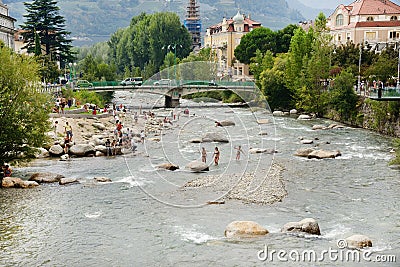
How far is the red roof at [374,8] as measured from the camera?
9400 centimetres

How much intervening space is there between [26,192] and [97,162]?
1002 cm

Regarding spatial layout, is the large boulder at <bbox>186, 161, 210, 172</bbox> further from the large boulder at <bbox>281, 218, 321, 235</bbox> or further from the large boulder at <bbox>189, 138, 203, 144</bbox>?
the large boulder at <bbox>281, 218, 321, 235</bbox>

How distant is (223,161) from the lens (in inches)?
1602

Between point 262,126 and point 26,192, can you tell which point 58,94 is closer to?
point 262,126

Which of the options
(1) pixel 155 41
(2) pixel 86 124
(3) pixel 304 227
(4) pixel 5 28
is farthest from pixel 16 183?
(1) pixel 155 41

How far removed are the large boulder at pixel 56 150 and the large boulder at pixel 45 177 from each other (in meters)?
8.07

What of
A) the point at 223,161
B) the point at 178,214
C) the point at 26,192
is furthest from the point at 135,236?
the point at 223,161

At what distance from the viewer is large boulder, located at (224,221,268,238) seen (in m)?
23.8

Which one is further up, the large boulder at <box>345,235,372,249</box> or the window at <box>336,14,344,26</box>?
the window at <box>336,14,344,26</box>

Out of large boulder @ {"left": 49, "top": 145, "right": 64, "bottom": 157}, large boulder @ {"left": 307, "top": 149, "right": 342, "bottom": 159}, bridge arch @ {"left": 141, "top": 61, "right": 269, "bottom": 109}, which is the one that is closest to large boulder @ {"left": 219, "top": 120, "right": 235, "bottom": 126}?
bridge arch @ {"left": 141, "top": 61, "right": 269, "bottom": 109}

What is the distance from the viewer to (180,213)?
27.4 metres

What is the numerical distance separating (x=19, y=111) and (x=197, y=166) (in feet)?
37.6

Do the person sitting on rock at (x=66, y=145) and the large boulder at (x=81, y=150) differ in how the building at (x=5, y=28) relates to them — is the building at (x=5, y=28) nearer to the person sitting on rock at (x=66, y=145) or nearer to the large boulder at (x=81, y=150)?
the person sitting on rock at (x=66, y=145)

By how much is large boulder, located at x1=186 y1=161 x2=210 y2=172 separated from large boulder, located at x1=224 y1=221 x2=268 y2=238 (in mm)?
12748
